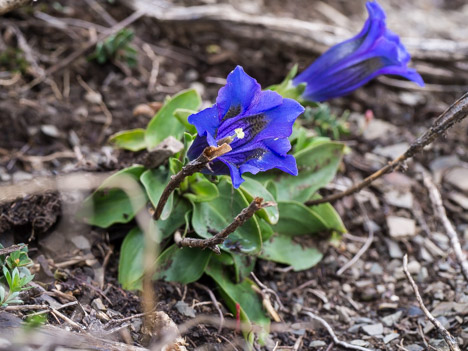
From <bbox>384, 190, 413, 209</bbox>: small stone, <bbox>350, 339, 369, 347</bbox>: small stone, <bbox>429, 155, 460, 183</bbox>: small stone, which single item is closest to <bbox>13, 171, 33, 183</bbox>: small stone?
<bbox>350, 339, 369, 347</bbox>: small stone

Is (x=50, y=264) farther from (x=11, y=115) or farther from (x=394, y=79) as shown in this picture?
(x=394, y=79)

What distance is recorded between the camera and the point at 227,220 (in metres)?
2.24

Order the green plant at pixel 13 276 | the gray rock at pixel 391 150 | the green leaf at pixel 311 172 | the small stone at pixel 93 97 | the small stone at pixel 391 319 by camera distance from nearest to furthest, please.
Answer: the green plant at pixel 13 276, the small stone at pixel 391 319, the green leaf at pixel 311 172, the small stone at pixel 93 97, the gray rock at pixel 391 150

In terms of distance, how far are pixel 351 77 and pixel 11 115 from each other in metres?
1.69

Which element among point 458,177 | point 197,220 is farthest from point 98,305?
point 458,177

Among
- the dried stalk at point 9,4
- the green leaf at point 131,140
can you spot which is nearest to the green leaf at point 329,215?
the green leaf at point 131,140

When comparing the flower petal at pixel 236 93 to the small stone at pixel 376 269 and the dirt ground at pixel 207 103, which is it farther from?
the small stone at pixel 376 269

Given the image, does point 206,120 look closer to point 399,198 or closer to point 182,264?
point 182,264

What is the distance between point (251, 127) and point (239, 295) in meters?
0.74

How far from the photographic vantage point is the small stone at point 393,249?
2729 mm

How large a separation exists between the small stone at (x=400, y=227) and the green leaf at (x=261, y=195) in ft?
2.82

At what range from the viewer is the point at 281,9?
3867mm

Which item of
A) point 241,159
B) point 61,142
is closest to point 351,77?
point 241,159

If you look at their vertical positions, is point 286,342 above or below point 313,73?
below
